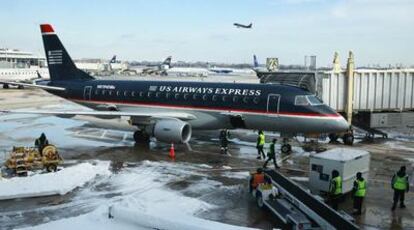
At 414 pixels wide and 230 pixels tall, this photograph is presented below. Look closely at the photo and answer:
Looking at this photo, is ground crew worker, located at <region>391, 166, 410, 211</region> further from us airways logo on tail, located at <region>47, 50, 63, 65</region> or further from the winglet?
the winglet

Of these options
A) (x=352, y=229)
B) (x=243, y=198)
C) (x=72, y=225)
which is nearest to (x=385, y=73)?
(x=243, y=198)

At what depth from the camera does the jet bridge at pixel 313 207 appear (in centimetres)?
995

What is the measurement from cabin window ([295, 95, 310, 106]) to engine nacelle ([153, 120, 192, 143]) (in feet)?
17.8

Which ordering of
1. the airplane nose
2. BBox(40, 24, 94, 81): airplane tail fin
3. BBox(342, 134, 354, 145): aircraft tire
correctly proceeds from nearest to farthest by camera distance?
the airplane nose < BBox(342, 134, 354, 145): aircraft tire < BBox(40, 24, 94, 81): airplane tail fin

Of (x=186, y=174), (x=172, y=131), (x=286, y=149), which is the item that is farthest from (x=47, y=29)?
(x=286, y=149)

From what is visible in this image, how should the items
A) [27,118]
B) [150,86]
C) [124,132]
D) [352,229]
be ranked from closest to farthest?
[352,229]
[150,86]
[124,132]
[27,118]

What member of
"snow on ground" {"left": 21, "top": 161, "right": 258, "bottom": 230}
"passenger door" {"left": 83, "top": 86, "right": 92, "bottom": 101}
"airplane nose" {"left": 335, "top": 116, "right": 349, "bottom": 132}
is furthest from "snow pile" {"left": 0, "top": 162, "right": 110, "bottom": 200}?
"passenger door" {"left": 83, "top": 86, "right": 92, "bottom": 101}

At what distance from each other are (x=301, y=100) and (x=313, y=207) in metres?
10.2

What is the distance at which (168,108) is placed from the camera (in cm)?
2431

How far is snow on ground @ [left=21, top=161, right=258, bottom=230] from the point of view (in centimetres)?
1123

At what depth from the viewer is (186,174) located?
1731 centimetres

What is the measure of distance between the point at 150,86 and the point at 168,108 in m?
2.24

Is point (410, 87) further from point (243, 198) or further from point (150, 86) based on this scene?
point (243, 198)

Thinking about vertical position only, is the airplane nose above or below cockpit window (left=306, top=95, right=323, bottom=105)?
below
